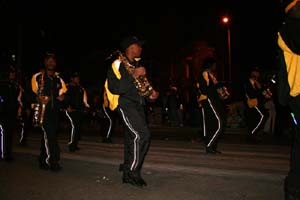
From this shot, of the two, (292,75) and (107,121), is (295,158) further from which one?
(107,121)

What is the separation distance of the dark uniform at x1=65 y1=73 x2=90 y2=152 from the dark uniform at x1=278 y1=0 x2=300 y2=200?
6031 mm

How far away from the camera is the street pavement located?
5.03 m

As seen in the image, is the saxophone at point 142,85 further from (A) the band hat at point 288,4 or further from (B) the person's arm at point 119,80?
(A) the band hat at point 288,4

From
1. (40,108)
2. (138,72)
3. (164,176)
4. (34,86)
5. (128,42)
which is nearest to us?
(138,72)

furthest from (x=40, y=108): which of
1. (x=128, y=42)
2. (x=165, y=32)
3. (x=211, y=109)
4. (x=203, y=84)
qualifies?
(x=165, y=32)

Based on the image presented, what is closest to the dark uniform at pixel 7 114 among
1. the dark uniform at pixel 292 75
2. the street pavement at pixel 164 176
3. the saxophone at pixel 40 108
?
the street pavement at pixel 164 176

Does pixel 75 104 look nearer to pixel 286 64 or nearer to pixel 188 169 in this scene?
pixel 188 169

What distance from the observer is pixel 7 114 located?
8172 mm

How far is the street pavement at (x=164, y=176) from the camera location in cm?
503

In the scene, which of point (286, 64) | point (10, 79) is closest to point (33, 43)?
point (10, 79)

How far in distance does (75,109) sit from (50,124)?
261 centimetres

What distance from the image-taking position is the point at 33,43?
35.1 metres

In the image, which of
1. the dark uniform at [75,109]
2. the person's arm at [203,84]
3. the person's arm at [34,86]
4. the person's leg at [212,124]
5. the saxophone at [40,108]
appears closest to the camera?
the saxophone at [40,108]

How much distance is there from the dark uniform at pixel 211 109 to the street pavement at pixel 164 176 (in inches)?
14.6
